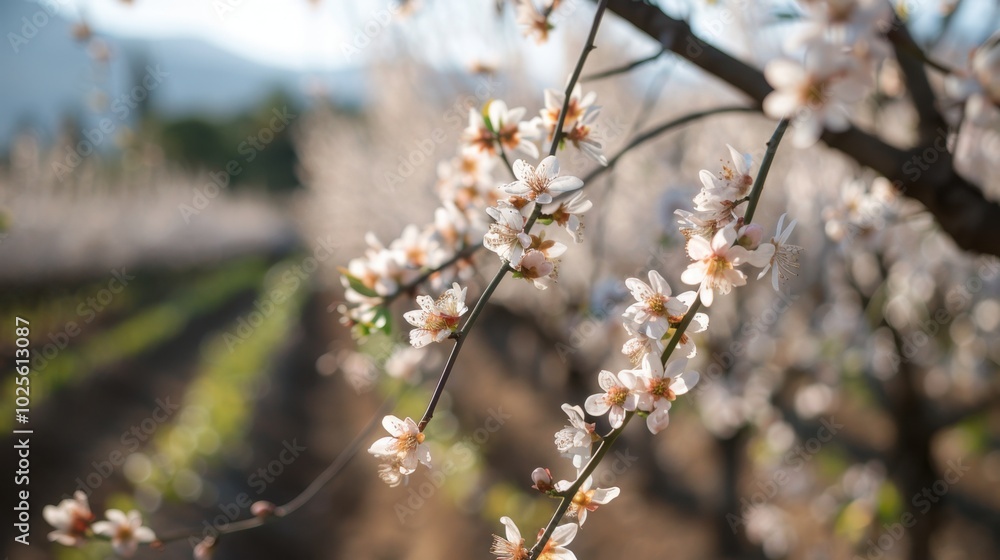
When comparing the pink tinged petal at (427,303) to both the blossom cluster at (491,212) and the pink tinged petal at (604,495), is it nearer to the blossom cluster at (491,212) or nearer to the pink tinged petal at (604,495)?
the blossom cluster at (491,212)

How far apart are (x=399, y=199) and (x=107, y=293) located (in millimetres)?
7187

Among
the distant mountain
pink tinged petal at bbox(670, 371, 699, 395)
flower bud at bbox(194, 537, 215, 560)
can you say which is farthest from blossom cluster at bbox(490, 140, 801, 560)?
the distant mountain

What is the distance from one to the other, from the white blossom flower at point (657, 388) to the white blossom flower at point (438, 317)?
0.26m

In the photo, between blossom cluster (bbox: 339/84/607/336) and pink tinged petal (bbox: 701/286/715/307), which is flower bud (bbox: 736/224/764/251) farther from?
blossom cluster (bbox: 339/84/607/336)

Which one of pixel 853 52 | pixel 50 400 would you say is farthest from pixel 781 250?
pixel 50 400

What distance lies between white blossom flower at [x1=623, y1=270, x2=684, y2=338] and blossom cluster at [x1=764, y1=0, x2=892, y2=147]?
26 cm

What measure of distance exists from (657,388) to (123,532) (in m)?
1.26

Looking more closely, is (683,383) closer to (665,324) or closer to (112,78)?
(665,324)

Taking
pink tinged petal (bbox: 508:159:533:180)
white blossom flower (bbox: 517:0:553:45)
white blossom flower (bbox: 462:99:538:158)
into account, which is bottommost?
pink tinged petal (bbox: 508:159:533:180)

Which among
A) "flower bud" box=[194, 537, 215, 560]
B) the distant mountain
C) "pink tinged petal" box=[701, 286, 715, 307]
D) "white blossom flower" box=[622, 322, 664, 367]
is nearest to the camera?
"pink tinged petal" box=[701, 286, 715, 307]

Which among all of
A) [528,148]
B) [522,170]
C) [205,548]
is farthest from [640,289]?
[205,548]

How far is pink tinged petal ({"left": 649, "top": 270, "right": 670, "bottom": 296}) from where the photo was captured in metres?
0.84

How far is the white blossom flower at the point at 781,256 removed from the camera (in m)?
0.82

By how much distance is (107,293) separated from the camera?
11.4 meters
